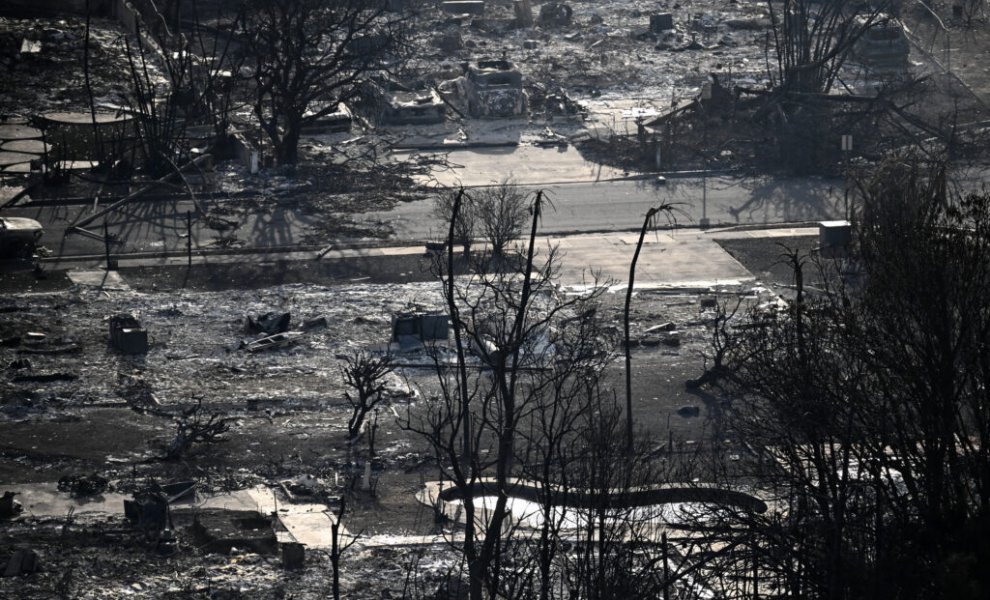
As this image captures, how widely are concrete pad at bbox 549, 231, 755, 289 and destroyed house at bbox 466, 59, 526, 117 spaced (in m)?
11.7

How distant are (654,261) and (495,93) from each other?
46.9 feet

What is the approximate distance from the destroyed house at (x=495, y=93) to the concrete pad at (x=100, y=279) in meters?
16.8

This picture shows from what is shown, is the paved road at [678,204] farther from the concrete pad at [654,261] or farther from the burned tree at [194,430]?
the burned tree at [194,430]

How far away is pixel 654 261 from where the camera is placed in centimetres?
3189

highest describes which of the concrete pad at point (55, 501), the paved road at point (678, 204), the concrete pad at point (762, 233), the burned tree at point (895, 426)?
the burned tree at point (895, 426)

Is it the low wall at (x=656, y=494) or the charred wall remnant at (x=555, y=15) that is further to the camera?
the charred wall remnant at (x=555, y=15)

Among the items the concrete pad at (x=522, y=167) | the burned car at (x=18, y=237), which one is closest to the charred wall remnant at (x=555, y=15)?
the concrete pad at (x=522, y=167)

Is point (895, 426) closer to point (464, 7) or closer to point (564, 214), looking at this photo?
point (564, 214)

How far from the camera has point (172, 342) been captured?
26.9m

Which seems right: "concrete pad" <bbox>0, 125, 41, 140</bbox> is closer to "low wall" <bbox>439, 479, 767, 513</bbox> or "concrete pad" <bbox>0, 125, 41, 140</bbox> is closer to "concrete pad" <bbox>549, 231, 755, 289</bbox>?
"concrete pad" <bbox>549, 231, 755, 289</bbox>

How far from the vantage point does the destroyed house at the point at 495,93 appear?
44625mm

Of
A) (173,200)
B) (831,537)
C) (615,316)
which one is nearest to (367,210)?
(173,200)

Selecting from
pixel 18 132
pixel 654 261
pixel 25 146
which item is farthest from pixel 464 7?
pixel 654 261

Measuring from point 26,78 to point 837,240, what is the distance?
27.4m
